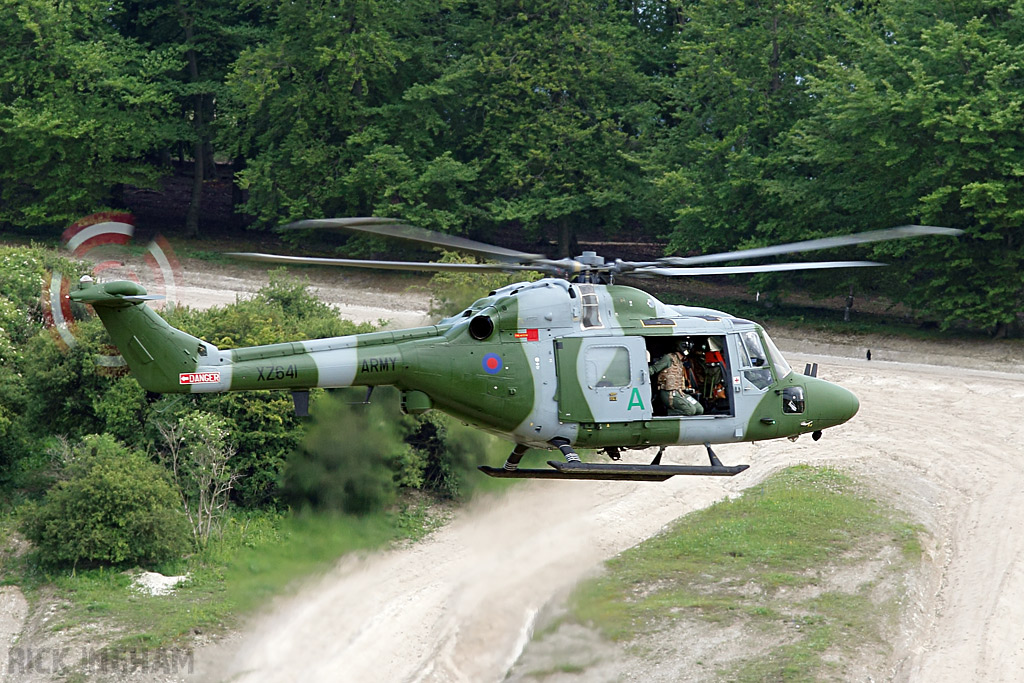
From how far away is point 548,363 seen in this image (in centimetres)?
2092

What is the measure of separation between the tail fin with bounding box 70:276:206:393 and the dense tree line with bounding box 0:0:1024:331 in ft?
107

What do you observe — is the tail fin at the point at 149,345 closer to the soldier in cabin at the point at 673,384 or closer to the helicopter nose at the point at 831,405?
the soldier in cabin at the point at 673,384

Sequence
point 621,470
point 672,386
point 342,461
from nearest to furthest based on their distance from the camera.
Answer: point 621,470 → point 672,386 → point 342,461

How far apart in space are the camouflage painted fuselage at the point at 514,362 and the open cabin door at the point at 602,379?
0.02 meters

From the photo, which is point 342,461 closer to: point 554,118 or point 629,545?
point 629,545

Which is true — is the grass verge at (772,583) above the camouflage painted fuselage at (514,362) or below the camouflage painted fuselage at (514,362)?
below

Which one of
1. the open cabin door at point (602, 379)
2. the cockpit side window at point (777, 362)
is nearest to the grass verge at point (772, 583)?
the cockpit side window at point (777, 362)

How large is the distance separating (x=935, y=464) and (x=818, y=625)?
10761 millimetres

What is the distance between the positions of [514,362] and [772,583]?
1277 centimetres

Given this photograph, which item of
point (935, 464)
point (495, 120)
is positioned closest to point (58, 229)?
point (495, 120)

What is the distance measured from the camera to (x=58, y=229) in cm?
5603

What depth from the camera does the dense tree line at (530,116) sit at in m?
47.0

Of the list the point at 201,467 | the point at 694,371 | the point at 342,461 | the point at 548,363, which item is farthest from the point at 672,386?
the point at 201,467

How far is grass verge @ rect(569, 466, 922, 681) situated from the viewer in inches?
1096
